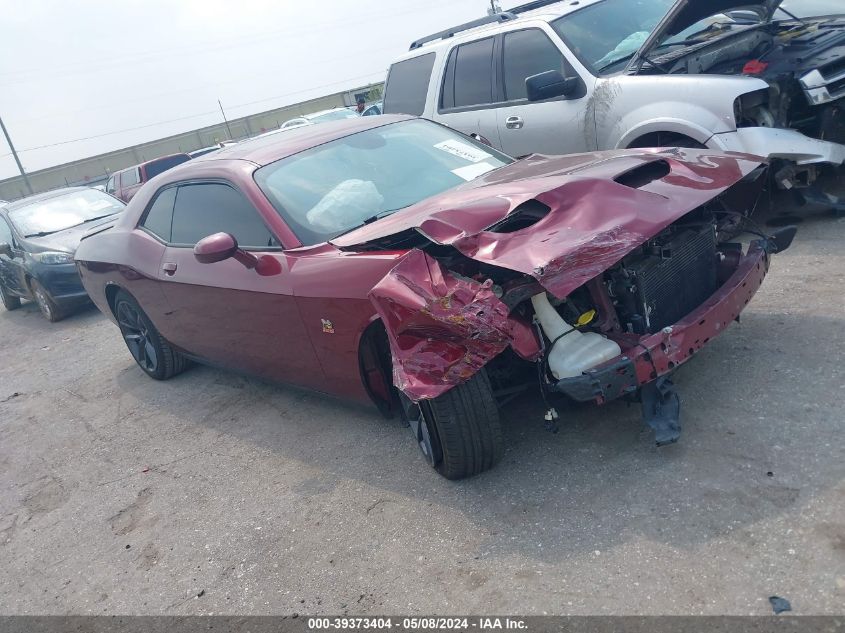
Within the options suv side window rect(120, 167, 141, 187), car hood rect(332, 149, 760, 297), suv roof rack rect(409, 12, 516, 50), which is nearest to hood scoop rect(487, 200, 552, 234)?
car hood rect(332, 149, 760, 297)

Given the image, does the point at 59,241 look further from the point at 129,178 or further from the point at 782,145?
the point at 129,178

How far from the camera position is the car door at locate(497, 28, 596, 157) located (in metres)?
5.68

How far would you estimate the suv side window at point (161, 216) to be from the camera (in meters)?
4.92

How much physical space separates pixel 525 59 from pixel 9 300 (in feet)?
28.4

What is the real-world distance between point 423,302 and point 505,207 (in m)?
0.61

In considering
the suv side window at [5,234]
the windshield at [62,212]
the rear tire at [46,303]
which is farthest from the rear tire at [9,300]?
the rear tire at [46,303]

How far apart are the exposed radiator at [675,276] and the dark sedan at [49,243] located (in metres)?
7.72

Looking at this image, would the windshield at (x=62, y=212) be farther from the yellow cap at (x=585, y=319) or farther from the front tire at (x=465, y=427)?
the yellow cap at (x=585, y=319)

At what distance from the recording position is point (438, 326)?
278 centimetres

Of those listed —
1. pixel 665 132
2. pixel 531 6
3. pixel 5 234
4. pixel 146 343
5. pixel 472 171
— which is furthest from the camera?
pixel 5 234

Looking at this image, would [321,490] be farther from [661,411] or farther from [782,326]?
[782,326]

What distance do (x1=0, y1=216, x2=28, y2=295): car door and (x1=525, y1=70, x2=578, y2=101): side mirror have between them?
719 centimetres

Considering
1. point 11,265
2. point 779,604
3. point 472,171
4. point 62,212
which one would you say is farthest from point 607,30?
point 11,265

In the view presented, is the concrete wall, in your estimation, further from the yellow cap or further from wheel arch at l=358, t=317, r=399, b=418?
the yellow cap
